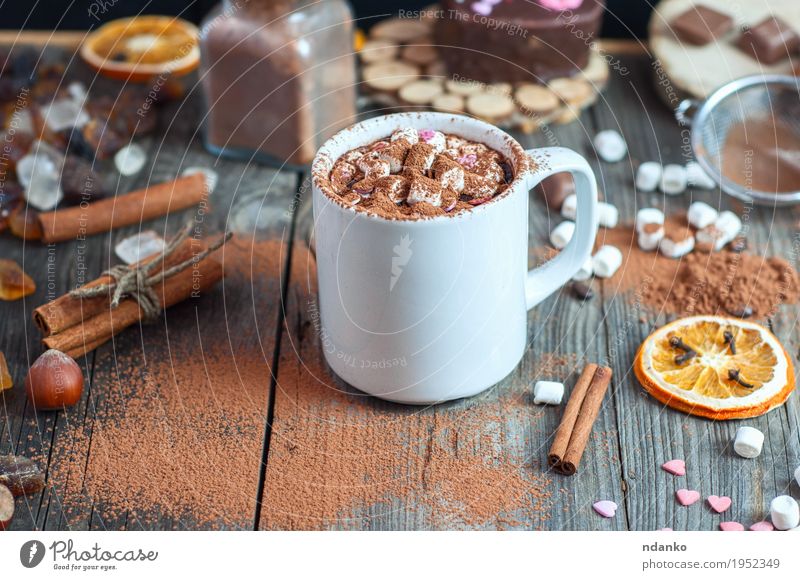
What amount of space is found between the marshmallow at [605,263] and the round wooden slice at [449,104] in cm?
41

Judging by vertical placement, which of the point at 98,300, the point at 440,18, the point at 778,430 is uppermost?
Answer: the point at 440,18

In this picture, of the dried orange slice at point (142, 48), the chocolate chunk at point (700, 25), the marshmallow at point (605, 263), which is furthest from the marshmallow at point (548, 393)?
the dried orange slice at point (142, 48)

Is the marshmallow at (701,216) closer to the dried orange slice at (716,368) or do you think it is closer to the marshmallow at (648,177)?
the marshmallow at (648,177)

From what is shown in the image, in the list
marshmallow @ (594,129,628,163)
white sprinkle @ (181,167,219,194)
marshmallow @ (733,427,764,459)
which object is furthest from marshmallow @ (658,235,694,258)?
white sprinkle @ (181,167,219,194)

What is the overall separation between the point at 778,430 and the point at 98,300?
32.0 inches

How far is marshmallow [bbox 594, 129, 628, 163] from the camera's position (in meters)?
1.58

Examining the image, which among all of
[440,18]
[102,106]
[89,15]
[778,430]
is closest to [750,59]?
[440,18]

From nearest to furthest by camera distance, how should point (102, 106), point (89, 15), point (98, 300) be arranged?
point (98, 300) < point (102, 106) < point (89, 15)

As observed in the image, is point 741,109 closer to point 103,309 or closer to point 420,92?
point 420,92

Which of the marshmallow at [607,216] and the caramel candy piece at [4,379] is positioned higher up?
the caramel candy piece at [4,379]

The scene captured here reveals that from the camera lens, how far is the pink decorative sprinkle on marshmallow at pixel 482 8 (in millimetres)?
1610

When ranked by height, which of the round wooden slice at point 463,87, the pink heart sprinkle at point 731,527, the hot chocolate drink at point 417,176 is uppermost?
the hot chocolate drink at point 417,176
